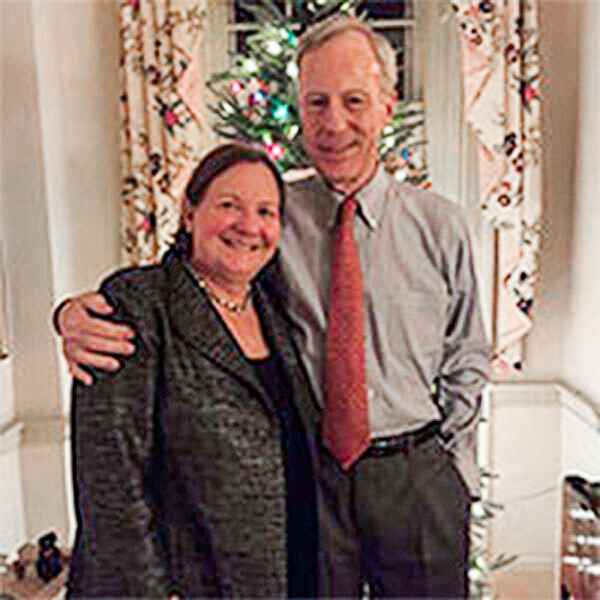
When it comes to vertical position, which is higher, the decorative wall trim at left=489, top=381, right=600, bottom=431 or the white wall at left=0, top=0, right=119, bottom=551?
the white wall at left=0, top=0, right=119, bottom=551

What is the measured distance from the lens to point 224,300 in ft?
2.78

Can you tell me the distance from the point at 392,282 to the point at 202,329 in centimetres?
22

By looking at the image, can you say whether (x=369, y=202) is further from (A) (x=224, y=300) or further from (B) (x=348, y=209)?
(A) (x=224, y=300)

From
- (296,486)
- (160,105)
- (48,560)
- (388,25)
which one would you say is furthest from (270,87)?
(48,560)

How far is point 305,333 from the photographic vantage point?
87cm

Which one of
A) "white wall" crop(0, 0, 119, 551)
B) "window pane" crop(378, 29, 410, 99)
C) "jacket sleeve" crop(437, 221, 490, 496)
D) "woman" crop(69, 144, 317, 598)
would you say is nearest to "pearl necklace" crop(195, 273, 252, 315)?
"woman" crop(69, 144, 317, 598)

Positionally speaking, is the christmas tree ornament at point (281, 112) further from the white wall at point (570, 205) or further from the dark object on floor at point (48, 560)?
the dark object on floor at point (48, 560)

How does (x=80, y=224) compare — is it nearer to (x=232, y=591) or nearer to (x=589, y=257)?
(x=232, y=591)

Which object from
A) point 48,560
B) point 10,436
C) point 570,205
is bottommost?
point 48,560

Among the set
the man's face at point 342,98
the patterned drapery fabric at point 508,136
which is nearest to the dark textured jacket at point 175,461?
the man's face at point 342,98

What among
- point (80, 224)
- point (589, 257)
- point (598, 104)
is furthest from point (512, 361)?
point (80, 224)

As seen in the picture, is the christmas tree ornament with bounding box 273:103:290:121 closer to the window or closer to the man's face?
the window

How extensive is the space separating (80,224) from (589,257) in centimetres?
98

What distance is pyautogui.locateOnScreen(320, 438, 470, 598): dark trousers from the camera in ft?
2.86
